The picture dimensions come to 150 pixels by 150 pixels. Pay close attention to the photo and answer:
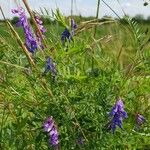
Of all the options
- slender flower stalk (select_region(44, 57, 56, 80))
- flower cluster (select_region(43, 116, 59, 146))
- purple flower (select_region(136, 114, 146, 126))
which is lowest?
purple flower (select_region(136, 114, 146, 126))

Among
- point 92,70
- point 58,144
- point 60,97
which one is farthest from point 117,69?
point 58,144

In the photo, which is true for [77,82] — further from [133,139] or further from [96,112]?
[133,139]

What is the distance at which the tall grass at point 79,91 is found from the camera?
173 cm

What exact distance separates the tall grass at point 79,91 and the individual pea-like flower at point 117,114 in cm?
8

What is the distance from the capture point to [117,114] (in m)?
1.65

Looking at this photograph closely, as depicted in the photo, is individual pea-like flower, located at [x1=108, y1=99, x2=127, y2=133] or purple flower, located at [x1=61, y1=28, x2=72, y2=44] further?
purple flower, located at [x1=61, y1=28, x2=72, y2=44]

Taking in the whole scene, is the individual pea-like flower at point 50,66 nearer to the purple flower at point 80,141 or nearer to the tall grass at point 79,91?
the tall grass at point 79,91

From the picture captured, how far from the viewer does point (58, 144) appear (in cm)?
178

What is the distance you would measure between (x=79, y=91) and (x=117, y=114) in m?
0.19

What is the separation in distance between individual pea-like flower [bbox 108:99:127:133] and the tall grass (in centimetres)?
8

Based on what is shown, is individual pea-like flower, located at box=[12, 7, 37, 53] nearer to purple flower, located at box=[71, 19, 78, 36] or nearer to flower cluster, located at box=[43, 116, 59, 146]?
purple flower, located at box=[71, 19, 78, 36]

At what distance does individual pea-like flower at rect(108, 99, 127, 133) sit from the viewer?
1635 mm

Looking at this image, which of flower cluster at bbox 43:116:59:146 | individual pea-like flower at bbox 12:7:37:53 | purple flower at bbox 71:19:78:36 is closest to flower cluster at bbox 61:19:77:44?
purple flower at bbox 71:19:78:36

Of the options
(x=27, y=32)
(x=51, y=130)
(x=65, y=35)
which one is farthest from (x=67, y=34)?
(x=51, y=130)
